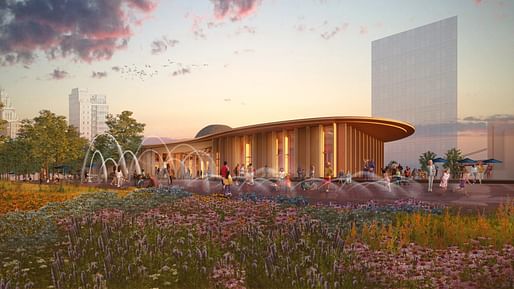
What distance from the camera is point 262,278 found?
7980 millimetres

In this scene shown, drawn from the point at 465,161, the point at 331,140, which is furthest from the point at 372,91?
the point at 331,140

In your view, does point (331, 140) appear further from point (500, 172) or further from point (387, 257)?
point (387, 257)

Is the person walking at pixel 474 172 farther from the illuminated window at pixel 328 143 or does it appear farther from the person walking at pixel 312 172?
the person walking at pixel 312 172

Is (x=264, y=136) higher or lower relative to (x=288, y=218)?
higher

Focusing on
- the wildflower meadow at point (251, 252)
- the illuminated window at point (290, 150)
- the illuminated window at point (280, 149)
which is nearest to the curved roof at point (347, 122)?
the illuminated window at point (290, 150)

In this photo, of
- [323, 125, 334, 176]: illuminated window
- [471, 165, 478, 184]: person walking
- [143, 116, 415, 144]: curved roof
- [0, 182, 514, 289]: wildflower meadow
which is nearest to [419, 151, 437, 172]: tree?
[143, 116, 415, 144]: curved roof

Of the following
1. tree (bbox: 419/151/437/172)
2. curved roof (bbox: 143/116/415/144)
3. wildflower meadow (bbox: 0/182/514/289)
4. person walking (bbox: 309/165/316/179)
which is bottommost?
wildflower meadow (bbox: 0/182/514/289)

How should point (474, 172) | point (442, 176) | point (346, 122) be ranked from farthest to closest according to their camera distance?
point (346, 122) → point (474, 172) → point (442, 176)

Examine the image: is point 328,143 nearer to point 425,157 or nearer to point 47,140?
point 47,140

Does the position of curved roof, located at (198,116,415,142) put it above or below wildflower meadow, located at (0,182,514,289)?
above

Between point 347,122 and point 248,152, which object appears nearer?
point 347,122

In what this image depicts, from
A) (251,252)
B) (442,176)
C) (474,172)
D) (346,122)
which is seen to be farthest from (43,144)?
(251,252)

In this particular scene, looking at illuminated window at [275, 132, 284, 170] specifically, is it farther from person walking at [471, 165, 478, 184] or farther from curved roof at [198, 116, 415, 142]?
person walking at [471, 165, 478, 184]

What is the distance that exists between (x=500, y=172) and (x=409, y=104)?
43884mm
